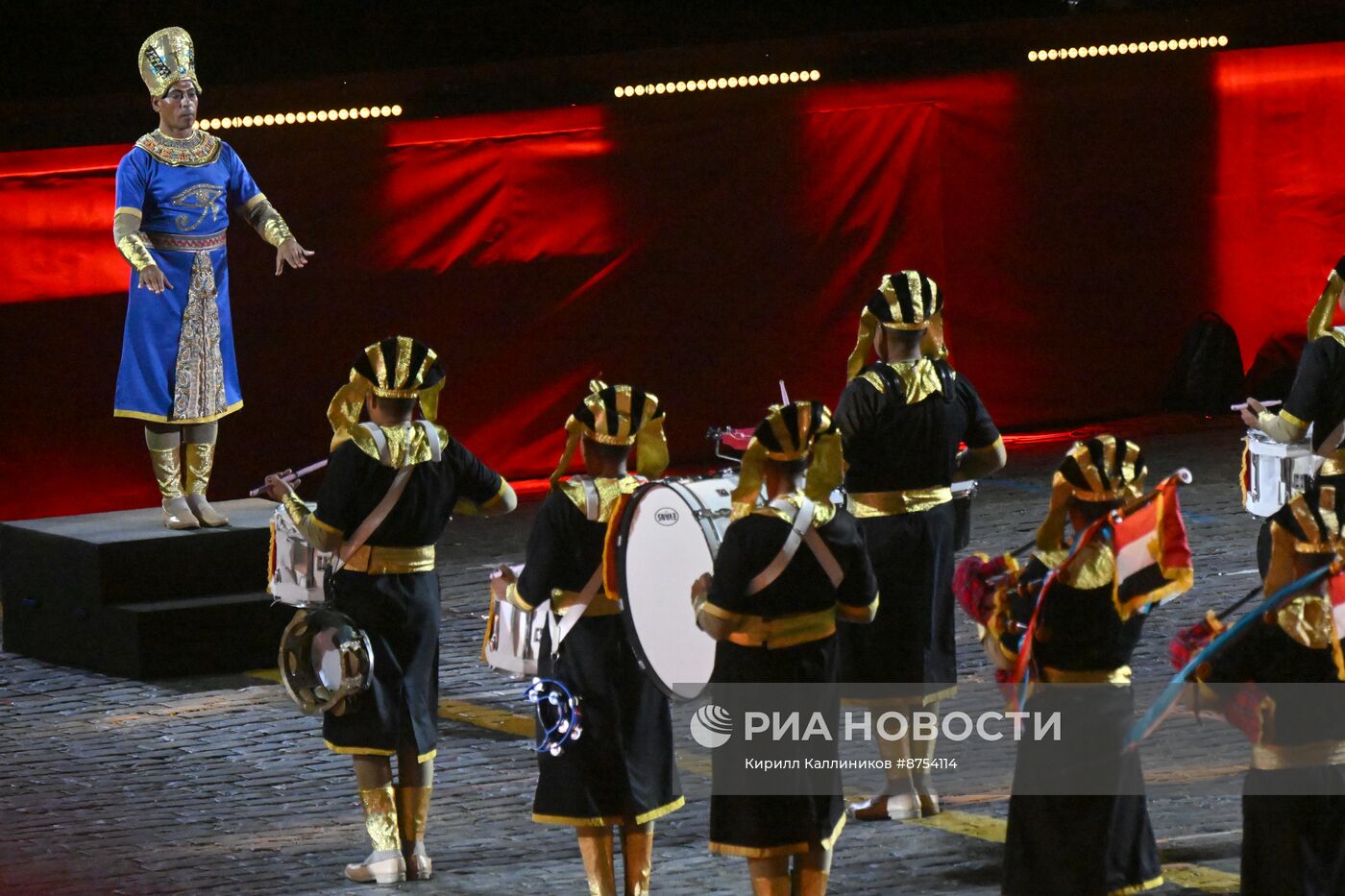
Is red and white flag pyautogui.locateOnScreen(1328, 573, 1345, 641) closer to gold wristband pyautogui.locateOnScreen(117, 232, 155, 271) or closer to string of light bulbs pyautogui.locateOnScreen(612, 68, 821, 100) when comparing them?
gold wristband pyautogui.locateOnScreen(117, 232, 155, 271)

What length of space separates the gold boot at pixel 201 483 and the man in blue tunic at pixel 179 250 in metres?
0.03

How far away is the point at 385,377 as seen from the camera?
743cm

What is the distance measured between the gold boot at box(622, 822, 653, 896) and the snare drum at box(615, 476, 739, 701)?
436 millimetres

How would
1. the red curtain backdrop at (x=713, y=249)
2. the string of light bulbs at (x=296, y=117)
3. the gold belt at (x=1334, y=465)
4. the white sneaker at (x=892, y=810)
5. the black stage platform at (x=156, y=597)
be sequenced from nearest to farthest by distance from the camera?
the white sneaker at (x=892, y=810) < the gold belt at (x=1334, y=465) < the black stage platform at (x=156, y=597) < the string of light bulbs at (x=296, y=117) < the red curtain backdrop at (x=713, y=249)

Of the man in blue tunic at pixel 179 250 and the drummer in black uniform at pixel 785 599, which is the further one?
the man in blue tunic at pixel 179 250

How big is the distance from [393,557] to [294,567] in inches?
80.5

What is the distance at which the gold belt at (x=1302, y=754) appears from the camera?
243 inches

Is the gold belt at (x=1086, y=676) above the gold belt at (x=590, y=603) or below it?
below

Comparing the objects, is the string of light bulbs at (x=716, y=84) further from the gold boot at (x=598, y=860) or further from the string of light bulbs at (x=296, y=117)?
the gold boot at (x=598, y=860)

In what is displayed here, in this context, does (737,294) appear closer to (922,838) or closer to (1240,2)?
(1240,2)

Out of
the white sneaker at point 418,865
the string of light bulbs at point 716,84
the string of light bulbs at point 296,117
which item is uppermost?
the string of light bulbs at point 716,84

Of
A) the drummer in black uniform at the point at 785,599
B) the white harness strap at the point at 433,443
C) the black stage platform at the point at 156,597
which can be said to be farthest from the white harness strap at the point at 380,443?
the black stage platform at the point at 156,597

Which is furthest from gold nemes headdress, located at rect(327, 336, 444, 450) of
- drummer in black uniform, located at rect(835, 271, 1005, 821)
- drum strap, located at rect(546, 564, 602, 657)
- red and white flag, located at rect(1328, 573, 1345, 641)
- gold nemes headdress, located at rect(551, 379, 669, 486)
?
red and white flag, located at rect(1328, 573, 1345, 641)

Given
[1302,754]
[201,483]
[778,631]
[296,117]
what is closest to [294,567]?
[201,483]
